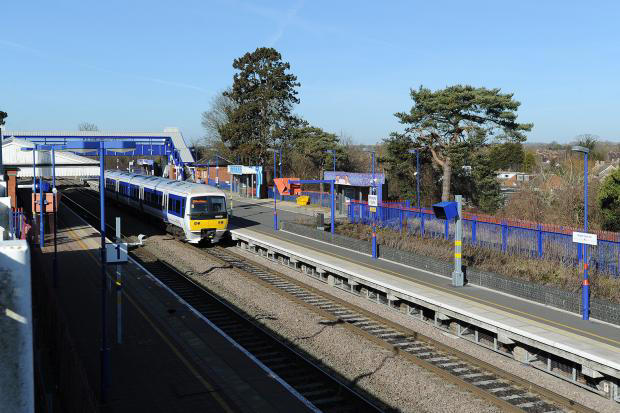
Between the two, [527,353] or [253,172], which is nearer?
[527,353]

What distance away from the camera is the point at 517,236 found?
23.5 meters

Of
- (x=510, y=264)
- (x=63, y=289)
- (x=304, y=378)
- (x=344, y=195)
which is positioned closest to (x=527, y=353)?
(x=304, y=378)

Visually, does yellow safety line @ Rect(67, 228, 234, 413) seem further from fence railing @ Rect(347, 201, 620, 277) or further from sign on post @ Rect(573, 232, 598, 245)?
fence railing @ Rect(347, 201, 620, 277)

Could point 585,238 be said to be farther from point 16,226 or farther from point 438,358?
point 16,226

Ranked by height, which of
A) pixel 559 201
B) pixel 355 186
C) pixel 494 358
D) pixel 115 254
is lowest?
pixel 494 358

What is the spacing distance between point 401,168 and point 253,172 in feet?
59.5

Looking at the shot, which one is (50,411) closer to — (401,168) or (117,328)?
(117,328)

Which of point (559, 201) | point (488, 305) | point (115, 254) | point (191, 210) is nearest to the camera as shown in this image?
point (115, 254)

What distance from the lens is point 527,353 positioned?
13711 millimetres

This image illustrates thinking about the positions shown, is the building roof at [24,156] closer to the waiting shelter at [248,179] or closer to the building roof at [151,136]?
the building roof at [151,136]

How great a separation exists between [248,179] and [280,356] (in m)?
47.6

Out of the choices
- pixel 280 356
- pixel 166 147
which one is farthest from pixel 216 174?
pixel 280 356

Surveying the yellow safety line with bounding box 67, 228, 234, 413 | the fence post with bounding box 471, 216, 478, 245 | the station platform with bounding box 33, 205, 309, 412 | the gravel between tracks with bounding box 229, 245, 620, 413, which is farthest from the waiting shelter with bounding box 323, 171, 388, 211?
the yellow safety line with bounding box 67, 228, 234, 413

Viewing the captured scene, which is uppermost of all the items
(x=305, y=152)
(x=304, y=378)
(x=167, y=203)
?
(x=305, y=152)
